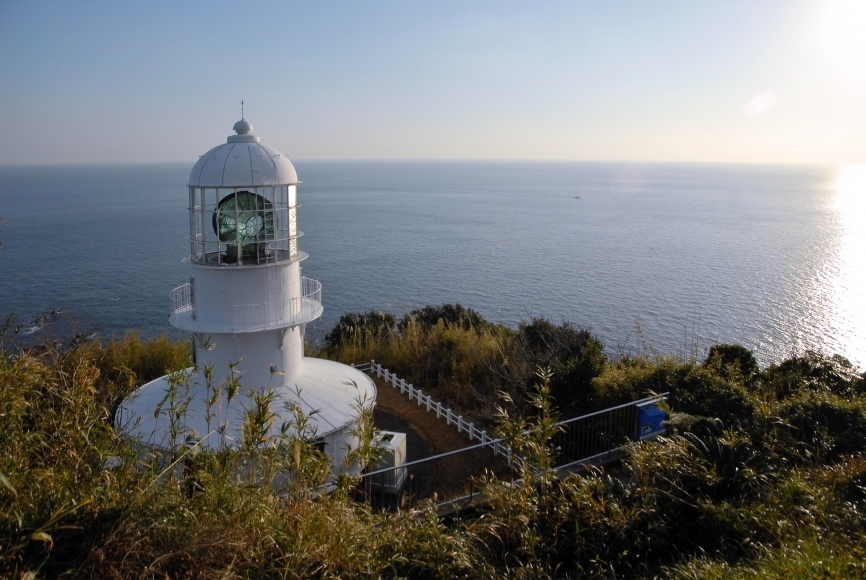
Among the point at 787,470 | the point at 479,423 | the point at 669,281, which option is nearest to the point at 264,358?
the point at 479,423

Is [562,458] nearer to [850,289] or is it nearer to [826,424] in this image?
[826,424]

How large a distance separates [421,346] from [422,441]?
21.6ft

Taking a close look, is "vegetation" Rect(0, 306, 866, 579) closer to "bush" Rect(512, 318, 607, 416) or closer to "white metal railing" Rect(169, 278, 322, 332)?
"white metal railing" Rect(169, 278, 322, 332)

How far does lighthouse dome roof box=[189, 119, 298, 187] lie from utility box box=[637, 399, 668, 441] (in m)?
7.57

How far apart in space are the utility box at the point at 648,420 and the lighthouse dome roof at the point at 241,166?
7574 millimetres

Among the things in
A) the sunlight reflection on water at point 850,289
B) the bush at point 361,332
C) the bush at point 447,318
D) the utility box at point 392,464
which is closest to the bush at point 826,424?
the utility box at point 392,464

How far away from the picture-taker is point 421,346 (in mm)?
19641

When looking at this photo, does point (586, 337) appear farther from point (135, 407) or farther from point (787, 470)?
point (135, 407)

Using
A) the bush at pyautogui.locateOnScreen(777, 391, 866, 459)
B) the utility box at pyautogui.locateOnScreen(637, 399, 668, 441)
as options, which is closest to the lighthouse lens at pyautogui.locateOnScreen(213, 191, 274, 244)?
the utility box at pyautogui.locateOnScreen(637, 399, 668, 441)

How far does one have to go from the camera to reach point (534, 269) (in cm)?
5072

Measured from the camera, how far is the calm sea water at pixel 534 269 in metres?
35.5

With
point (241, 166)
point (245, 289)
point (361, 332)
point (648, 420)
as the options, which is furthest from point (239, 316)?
point (361, 332)

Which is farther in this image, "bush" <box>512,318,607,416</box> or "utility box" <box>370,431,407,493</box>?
"bush" <box>512,318,607,416</box>

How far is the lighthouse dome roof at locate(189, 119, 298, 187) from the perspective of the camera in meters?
10.6
